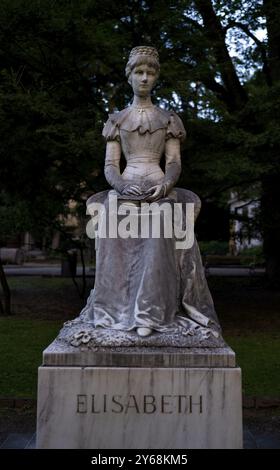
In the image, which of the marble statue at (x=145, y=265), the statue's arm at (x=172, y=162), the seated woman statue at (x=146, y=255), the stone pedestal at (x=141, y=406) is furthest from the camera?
the statue's arm at (x=172, y=162)

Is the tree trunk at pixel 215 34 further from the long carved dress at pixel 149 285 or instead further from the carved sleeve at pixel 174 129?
the long carved dress at pixel 149 285

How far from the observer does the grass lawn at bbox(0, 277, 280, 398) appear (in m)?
7.80

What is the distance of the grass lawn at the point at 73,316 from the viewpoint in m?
7.80

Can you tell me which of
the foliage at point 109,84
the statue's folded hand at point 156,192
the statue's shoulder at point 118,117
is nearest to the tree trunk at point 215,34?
the foliage at point 109,84

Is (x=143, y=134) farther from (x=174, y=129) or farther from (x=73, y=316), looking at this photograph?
(x=73, y=316)

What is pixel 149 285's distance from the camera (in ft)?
16.0

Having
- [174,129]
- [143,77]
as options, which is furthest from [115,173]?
[143,77]

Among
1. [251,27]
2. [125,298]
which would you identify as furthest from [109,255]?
[251,27]

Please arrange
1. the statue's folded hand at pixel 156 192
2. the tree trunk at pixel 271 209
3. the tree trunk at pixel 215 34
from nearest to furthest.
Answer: the statue's folded hand at pixel 156 192 → the tree trunk at pixel 215 34 → the tree trunk at pixel 271 209

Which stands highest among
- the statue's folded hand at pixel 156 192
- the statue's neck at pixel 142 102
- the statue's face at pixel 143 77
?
the statue's face at pixel 143 77

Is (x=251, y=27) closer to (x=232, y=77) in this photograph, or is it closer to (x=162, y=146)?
(x=232, y=77)

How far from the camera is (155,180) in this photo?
548 centimetres

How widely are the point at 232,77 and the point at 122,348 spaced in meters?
11.2

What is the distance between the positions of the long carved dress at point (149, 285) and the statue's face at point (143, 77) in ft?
2.68
